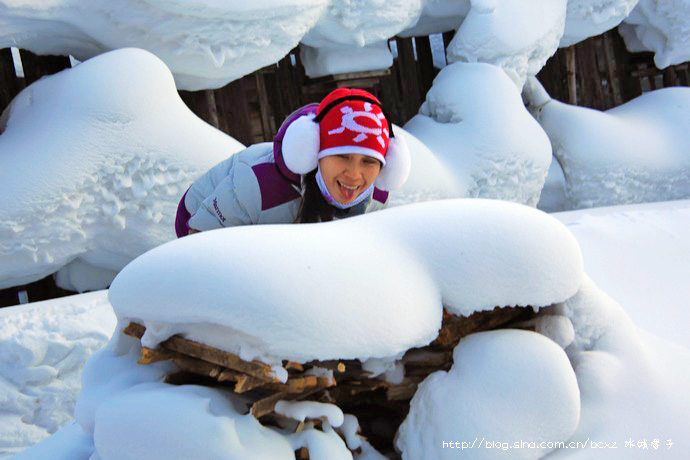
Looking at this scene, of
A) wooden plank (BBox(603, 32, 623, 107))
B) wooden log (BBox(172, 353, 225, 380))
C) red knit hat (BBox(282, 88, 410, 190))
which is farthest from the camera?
wooden plank (BBox(603, 32, 623, 107))

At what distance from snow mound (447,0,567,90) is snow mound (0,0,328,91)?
0.93 meters

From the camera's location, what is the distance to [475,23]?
3631mm

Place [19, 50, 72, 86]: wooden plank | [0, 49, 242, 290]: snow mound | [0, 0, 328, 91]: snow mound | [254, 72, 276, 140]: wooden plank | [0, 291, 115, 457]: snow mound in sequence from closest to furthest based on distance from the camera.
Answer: [0, 291, 115, 457]: snow mound → [0, 49, 242, 290]: snow mound → [0, 0, 328, 91]: snow mound → [19, 50, 72, 86]: wooden plank → [254, 72, 276, 140]: wooden plank

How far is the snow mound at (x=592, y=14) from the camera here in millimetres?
4031

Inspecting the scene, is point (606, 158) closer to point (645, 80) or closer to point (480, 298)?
point (645, 80)

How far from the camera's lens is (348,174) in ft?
4.98

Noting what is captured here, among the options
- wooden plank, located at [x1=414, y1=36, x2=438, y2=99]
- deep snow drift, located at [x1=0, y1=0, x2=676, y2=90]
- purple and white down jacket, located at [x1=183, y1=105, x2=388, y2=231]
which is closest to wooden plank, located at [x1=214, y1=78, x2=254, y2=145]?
deep snow drift, located at [x1=0, y1=0, x2=676, y2=90]

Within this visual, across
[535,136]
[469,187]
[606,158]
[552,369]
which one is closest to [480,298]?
[552,369]

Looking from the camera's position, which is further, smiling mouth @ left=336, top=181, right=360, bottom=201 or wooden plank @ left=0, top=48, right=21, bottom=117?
wooden plank @ left=0, top=48, right=21, bottom=117

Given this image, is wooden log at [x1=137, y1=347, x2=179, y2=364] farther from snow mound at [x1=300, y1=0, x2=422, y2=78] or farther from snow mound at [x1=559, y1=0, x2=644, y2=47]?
snow mound at [x1=559, y1=0, x2=644, y2=47]

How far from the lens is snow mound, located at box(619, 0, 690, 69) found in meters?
4.42

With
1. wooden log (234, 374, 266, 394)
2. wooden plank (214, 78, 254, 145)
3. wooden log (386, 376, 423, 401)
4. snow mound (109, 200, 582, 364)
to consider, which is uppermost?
wooden plank (214, 78, 254, 145)

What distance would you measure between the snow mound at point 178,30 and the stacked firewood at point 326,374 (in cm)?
A: 163

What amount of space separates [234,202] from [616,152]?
2998mm
